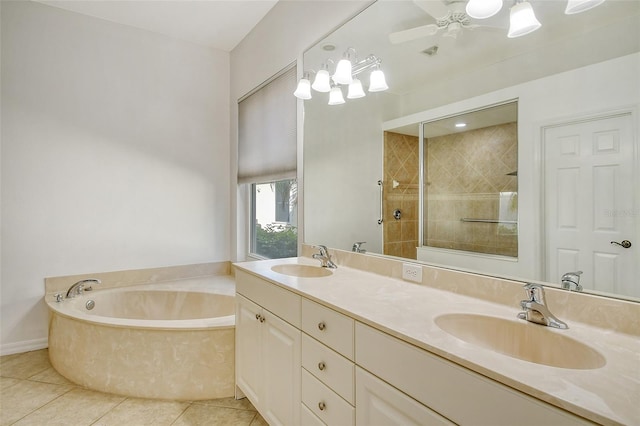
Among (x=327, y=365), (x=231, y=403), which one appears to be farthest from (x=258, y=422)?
(x=327, y=365)

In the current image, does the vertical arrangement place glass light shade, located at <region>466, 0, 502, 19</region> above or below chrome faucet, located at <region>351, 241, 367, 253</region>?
above

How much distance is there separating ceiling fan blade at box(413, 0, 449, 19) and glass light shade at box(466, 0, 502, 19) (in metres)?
0.13

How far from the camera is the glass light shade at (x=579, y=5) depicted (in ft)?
3.43

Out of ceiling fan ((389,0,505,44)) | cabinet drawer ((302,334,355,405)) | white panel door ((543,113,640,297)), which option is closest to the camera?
white panel door ((543,113,640,297))

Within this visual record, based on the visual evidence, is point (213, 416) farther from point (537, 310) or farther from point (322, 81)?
point (322, 81)

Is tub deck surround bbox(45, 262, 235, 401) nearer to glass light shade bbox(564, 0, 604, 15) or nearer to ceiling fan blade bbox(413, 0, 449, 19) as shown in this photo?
ceiling fan blade bbox(413, 0, 449, 19)

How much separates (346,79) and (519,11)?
973mm

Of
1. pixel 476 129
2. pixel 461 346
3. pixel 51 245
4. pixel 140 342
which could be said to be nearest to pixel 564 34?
pixel 476 129

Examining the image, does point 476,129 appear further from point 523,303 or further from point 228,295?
point 228,295

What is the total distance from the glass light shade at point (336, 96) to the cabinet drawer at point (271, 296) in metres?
1.22

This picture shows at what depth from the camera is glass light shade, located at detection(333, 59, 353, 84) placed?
6.40 ft

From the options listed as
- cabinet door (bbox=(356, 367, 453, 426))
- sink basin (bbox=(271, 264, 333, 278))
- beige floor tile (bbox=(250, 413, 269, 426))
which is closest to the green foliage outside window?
sink basin (bbox=(271, 264, 333, 278))

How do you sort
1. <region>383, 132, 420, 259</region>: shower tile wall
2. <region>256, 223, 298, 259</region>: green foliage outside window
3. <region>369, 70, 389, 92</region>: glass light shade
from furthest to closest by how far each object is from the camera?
<region>256, 223, 298, 259</region>: green foliage outside window
<region>369, 70, 389, 92</region>: glass light shade
<region>383, 132, 420, 259</region>: shower tile wall

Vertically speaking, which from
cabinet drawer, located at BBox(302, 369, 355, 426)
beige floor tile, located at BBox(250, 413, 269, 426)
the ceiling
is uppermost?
the ceiling
